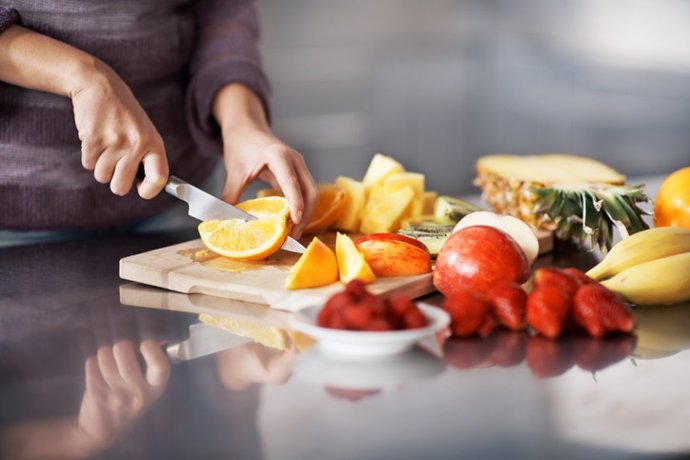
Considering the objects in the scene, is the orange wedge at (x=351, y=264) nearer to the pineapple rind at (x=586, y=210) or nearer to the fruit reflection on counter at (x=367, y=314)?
the fruit reflection on counter at (x=367, y=314)

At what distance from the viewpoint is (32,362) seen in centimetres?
114

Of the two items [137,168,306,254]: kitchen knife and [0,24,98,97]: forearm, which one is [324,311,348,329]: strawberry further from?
[0,24,98,97]: forearm

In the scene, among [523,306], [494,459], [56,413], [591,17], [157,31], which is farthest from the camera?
[591,17]

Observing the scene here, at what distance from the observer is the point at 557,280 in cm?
122

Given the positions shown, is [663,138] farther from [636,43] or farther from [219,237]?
[219,237]

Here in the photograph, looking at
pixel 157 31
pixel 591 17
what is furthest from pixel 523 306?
pixel 591 17

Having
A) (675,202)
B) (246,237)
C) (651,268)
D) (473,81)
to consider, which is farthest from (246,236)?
(473,81)

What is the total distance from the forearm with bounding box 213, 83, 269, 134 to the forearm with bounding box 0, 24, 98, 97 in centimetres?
34

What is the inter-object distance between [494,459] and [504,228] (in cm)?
75

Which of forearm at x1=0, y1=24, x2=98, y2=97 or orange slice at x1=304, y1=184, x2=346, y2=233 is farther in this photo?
orange slice at x1=304, y1=184, x2=346, y2=233

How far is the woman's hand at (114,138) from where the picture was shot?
157 cm

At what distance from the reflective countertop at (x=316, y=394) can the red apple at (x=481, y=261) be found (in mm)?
148

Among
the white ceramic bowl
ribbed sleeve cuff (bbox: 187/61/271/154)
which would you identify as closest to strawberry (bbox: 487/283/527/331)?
the white ceramic bowl

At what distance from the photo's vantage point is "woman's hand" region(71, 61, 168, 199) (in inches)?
61.7
